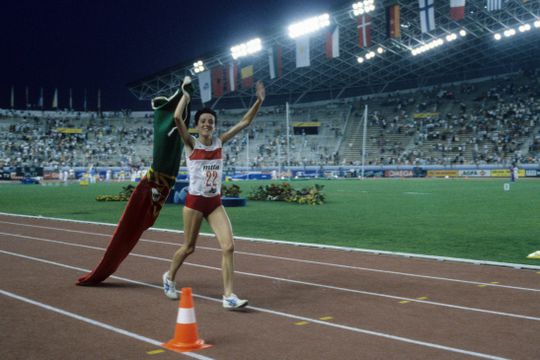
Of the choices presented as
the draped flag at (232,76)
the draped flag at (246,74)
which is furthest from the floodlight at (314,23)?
the draped flag at (232,76)

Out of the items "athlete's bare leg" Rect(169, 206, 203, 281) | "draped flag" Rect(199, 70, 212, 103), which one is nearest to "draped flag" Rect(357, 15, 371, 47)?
"draped flag" Rect(199, 70, 212, 103)

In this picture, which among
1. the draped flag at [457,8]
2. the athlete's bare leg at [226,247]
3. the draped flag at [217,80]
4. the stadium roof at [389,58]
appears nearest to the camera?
the athlete's bare leg at [226,247]

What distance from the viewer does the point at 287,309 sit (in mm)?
6352

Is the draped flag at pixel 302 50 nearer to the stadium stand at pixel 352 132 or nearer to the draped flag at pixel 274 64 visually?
the draped flag at pixel 274 64

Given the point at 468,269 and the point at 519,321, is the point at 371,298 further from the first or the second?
the point at 468,269

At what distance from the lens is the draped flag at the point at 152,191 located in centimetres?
730

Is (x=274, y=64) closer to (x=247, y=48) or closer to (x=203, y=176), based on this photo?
(x=247, y=48)

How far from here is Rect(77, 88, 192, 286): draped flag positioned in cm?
730

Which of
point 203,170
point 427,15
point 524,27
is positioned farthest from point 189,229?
point 524,27

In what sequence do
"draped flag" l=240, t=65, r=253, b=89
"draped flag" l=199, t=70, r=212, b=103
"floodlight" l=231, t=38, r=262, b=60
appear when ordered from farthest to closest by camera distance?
"floodlight" l=231, t=38, r=262, b=60, "draped flag" l=199, t=70, r=212, b=103, "draped flag" l=240, t=65, r=253, b=89

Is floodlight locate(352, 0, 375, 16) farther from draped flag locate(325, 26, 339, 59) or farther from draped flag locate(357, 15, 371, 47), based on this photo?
draped flag locate(357, 15, 371, 47)

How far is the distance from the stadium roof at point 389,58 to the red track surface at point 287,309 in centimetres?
3627

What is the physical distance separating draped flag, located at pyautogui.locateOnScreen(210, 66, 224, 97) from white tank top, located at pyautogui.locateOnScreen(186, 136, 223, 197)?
42016mm

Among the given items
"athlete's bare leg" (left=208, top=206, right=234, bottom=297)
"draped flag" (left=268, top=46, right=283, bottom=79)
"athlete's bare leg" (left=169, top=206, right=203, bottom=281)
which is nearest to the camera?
"athlete's bare leg" (left=208, top=206, right=234, bottom=297)
